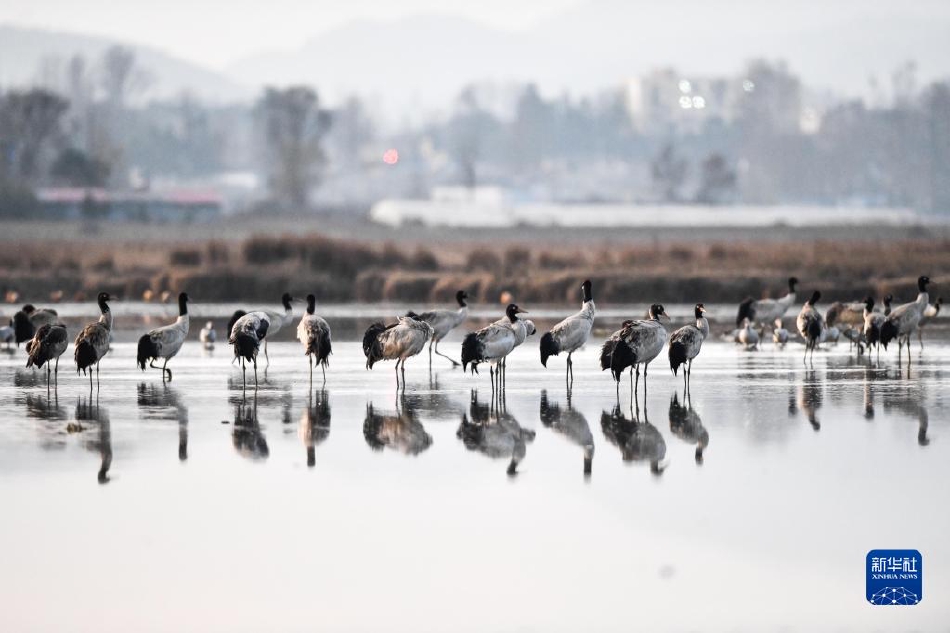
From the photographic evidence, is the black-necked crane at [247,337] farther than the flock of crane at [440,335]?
Yes

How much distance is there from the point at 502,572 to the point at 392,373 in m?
13.6

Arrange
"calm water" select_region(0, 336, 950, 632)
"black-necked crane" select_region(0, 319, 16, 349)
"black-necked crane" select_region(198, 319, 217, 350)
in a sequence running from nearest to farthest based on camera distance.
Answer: "calm water" select_region(0, 336, 950, 632)
"black-necked crane" select_region(198, 319, 217, 350)
"black-necked crane" select_region(0, 319, 16, 349)

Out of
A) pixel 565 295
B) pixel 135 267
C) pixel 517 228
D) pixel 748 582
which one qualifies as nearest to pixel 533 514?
pixel 748 582

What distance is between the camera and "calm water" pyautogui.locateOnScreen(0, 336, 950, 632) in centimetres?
1126

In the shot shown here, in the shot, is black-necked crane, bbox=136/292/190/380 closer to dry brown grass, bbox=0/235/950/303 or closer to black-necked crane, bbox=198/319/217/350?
black-necked crane, bbox=198/319/217/350

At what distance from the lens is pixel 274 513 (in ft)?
45.8

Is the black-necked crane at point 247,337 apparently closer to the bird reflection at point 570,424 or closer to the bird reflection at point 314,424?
the bird reflection at point 314,424

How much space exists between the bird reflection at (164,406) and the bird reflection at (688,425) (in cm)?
533

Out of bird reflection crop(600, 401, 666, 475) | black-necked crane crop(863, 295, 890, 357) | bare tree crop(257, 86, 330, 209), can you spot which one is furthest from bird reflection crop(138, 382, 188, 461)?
bare tree crop(257, 86, 330, 209)

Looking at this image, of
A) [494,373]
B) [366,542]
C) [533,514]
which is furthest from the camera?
[494,373]

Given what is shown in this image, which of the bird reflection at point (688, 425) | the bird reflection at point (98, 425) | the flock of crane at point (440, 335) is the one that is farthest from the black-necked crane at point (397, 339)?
the bird reflection at point (98, 425)

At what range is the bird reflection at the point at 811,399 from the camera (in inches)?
765

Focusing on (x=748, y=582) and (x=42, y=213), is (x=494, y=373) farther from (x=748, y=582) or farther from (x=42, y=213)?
(x=42, y=213)

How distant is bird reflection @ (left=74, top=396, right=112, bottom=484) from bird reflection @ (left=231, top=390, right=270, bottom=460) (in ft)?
4.43
